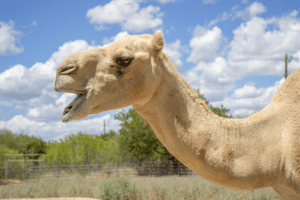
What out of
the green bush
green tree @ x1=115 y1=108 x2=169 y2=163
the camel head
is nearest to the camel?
the camel head

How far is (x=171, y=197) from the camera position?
10.3 meters

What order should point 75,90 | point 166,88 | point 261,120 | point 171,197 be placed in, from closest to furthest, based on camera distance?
1. point 75,90
2. point 166,88
3. point 261,120
4. point 171,197

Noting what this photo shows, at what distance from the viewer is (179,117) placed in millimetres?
2955

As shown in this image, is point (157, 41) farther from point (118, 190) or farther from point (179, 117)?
point (118, 190)

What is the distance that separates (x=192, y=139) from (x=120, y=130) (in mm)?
27072

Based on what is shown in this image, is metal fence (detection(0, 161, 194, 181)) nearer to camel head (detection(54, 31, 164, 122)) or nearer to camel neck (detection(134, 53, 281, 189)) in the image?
camel neck (detection(134, 53, 281, 189))

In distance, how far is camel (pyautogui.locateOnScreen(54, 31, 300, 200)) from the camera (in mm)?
2662

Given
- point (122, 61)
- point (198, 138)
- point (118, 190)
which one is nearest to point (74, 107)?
point (122, 61)

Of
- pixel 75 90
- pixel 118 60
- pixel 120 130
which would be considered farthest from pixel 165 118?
pixel 120 130

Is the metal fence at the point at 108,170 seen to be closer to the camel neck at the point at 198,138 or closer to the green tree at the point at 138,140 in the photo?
the green tree at the point at 138,140

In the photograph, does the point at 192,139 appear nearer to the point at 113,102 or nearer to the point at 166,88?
the point at 166,88

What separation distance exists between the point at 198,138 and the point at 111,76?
1075 mm

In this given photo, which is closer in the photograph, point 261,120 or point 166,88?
point 166,88

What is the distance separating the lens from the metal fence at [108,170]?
27647mm
